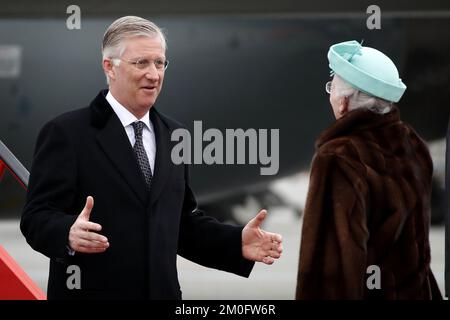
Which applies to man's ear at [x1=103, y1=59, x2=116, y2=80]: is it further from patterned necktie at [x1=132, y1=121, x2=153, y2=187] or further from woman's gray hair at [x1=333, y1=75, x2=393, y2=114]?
woman's gray hair at [x1=333, y1=75, x2=393, y2=114]

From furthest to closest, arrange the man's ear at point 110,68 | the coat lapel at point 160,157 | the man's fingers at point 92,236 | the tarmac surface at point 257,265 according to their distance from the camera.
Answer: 1. the tarmac surface at point 257,265
2. the man's ear at point 110,68
3. the coat lapel at point 160,157
4. the man's fingers at point 92,236

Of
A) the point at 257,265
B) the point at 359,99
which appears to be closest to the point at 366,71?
the point at 359,99

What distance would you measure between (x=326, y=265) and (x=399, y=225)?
0.21m

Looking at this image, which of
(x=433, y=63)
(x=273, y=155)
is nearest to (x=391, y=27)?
(x=433, y=63)

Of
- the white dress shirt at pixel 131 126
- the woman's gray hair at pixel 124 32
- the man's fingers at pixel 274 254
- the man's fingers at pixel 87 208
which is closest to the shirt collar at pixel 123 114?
the white dress shirt at pixel 131 126

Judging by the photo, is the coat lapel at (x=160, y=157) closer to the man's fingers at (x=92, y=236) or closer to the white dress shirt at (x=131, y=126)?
the white dress shirt at (x=131, y=126)

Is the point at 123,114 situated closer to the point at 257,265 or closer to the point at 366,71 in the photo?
the point at 366,71

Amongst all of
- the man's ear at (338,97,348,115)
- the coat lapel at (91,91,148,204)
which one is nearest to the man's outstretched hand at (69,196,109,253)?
the coat lapel at (91,91,148,204)

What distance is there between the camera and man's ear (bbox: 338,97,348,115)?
2230 millimetres

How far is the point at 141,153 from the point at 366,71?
65 centimetres

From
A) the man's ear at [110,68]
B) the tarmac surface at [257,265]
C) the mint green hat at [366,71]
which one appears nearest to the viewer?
the mint green hat at [366,71]

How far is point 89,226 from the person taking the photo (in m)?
2.09

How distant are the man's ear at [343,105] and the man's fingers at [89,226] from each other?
69 cm

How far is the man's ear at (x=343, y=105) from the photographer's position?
2230 mm
